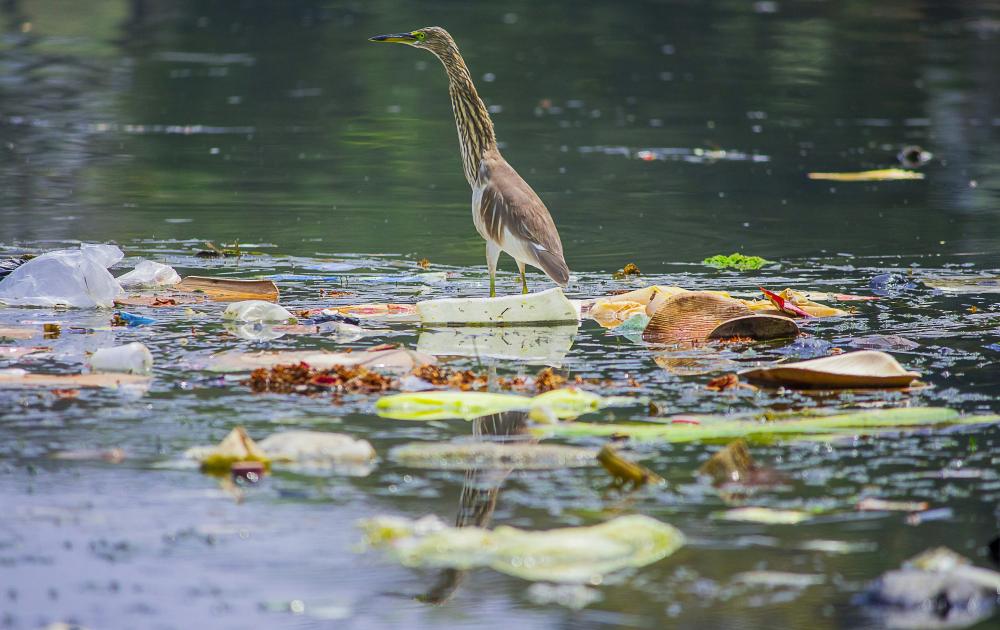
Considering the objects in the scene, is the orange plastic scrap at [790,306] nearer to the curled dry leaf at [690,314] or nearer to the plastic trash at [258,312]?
the curled dry leaf at [690,314]

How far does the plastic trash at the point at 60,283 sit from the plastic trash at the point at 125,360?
159 centimetres

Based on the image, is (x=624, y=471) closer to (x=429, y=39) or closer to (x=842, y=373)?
(x=842, y=373)

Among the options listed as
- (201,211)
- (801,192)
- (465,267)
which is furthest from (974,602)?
(801,192)

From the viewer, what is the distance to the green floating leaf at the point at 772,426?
5082mm

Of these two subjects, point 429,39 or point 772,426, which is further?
point 429,39

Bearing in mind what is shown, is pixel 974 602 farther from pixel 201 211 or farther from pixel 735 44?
pixel 735 44

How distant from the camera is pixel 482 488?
14.9ft

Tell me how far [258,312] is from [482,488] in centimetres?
291

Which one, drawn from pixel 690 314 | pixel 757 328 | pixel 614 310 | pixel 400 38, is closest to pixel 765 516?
pixel 757 328

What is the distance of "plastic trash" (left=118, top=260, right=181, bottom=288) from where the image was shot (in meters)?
8.13

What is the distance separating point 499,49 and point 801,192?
40.1 feet

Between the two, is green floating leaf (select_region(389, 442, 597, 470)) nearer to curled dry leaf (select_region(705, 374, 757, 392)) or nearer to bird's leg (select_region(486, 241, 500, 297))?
curled dry leaf (select_region(705, 374, 757, 392))

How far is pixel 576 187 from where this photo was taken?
500 inches

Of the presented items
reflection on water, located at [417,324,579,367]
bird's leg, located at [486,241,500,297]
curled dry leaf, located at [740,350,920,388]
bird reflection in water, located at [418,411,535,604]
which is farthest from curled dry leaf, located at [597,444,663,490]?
bird's leg, located at [486,241,500,297]
